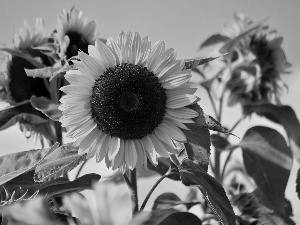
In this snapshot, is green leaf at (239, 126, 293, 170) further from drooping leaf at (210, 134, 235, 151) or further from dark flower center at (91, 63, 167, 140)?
dark flower center at (91, 63, 167, 140)

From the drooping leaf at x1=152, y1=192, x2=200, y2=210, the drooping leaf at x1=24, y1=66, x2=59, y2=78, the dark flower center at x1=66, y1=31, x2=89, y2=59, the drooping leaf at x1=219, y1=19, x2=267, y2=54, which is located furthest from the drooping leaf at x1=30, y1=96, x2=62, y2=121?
the drooping leaf at x1=219, y1=19, x2=267, y2=54

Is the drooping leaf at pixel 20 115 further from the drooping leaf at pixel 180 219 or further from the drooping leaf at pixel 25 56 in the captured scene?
the drooping leaf at pixel 180 219

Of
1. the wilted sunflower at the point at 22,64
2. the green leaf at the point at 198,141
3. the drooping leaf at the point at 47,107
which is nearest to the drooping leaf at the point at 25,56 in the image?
the wilted sunflower at the point at 22,64

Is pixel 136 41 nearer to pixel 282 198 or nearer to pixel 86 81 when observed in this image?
pixel 86 81

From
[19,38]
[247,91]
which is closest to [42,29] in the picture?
[19,38]

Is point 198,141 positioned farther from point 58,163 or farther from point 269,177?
point 269,177

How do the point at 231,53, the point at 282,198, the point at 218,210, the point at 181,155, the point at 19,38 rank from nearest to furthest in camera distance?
1. the point at 218,210
2. the point at 181,155
3. the point at 282,198
4. the point at 19,38
5. the point at 231,53
